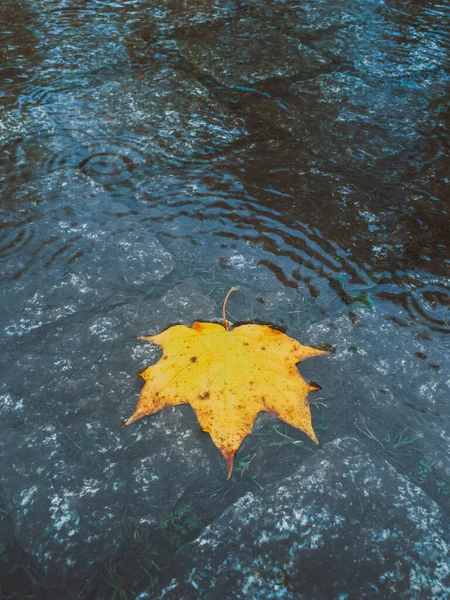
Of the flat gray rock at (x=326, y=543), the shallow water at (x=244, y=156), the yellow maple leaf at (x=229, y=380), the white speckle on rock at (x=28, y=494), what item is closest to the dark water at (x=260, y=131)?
the shallow water at (x=244, y=156)

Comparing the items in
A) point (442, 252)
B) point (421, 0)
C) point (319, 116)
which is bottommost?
point (442, 252)

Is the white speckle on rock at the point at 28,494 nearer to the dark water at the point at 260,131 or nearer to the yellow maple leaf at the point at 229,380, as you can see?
the yellow maple leaf at the point at 229,380

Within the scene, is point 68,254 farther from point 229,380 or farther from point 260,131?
point 260,131

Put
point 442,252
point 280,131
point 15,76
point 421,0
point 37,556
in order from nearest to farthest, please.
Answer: point 37,556
point 442,252
point 280,131
point 15,76
point 421,0

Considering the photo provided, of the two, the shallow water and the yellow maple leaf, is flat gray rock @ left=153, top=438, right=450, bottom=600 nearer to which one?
the yellow maple leaf

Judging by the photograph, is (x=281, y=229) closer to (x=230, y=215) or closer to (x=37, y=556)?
(x=230, y=215)

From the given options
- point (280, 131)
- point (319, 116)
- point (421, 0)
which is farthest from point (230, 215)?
point (421, 0)
